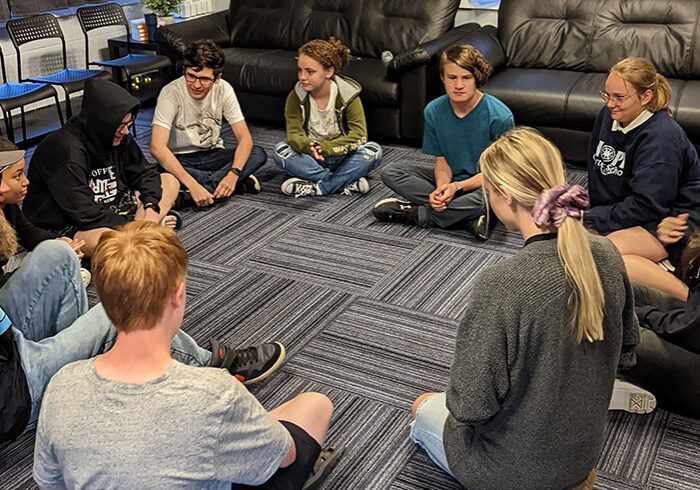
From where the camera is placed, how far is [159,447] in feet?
4.43

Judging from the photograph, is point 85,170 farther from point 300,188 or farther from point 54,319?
point 300,188

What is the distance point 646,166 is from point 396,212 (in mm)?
1255

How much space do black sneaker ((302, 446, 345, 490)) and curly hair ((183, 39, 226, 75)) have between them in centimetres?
233

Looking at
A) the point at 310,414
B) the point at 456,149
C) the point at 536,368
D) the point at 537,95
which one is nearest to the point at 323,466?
the point at 310,414

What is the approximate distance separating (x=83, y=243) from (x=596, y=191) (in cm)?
217

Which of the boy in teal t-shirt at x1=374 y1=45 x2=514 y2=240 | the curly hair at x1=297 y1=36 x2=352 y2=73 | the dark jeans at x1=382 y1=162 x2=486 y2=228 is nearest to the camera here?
the boy in teal t-shirt at x1=374 y1=45 x2=514 y2=240

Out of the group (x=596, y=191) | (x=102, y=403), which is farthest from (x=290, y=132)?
(x=102, y=403)

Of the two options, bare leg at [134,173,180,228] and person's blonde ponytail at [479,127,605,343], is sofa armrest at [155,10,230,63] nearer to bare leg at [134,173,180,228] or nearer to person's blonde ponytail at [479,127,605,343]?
bare leg at [134,173,180,228]

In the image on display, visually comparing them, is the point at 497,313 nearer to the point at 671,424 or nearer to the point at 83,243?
the point at 671,424

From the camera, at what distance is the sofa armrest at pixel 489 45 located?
15.4 ft

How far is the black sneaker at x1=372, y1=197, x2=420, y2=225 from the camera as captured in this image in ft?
12.2

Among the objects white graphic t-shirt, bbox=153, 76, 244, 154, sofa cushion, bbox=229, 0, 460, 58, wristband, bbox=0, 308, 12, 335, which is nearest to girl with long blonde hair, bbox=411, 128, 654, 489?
wristband, bbox=0, 308, 12, 335

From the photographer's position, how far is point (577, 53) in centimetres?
475

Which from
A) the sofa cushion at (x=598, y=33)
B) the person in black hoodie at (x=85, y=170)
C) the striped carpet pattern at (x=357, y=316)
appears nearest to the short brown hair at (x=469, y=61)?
the striped carpet pattern at (x=357, y=316)
